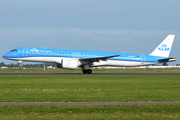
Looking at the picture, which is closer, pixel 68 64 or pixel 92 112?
pixel 92 112

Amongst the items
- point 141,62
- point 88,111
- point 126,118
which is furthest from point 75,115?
point 141,62

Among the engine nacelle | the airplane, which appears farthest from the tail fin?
the engine nacelle

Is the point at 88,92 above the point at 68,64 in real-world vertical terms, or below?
below

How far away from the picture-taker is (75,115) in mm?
10250

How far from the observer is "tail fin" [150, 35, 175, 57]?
5047 cm

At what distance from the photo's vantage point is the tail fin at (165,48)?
5047cm

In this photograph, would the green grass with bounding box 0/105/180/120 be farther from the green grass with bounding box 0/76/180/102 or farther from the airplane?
the airplane

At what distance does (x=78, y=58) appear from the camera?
4316cm

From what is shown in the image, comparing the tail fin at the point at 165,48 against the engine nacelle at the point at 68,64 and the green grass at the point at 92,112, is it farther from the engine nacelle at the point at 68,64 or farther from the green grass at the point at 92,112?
the green grass at the point at 92,112

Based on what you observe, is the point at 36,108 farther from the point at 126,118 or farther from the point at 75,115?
the point at 126,118

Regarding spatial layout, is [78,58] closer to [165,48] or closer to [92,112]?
[165,48]

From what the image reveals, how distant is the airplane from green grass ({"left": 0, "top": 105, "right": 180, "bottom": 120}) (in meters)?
28.8

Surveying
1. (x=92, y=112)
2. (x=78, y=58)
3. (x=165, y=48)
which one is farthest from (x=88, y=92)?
(x=165, y=48)

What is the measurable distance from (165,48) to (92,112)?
43031mm
